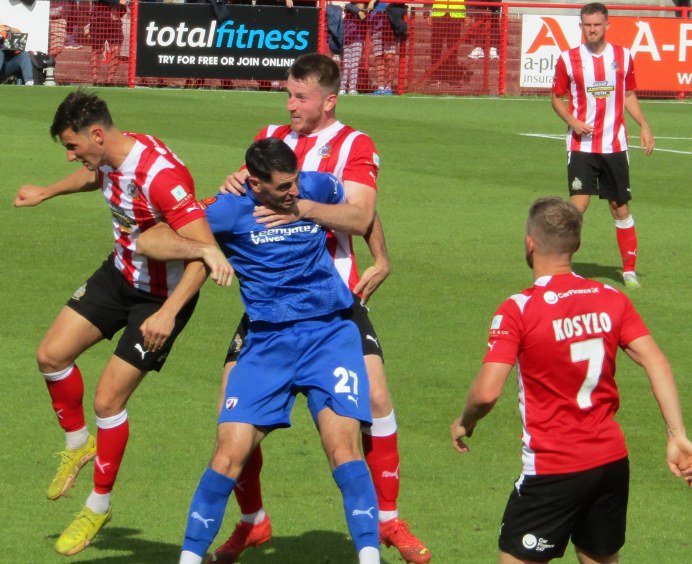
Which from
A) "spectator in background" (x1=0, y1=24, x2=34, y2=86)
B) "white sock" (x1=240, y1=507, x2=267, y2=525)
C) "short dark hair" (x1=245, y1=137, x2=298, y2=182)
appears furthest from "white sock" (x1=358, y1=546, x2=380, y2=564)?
"spectator in background" (x1=0, y1=24, x2=34, y2=86)

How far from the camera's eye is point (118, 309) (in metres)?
7.34

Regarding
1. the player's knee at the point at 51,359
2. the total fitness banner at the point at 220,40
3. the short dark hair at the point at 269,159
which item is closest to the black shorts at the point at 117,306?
the player's knee at the point at 51,359

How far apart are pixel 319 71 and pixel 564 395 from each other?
2447mm

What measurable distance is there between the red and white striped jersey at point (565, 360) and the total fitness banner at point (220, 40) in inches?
897

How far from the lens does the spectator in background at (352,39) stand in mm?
29109

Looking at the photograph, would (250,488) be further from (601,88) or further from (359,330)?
(601,88)

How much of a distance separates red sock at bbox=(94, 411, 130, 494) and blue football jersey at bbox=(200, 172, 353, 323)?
111cm

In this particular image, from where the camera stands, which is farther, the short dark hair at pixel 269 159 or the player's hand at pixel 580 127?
the player's hand at pixel 580 127

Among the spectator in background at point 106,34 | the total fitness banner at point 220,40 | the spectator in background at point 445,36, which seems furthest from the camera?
the spectator in background at point 445,36

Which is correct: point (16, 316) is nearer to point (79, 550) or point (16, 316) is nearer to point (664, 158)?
point (79, 550)

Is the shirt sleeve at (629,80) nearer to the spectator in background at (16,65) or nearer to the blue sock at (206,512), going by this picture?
the blue sock at (206,512)

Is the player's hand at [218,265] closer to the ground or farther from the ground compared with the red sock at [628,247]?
farther from the ground

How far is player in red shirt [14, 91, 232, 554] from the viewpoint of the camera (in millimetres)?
6746

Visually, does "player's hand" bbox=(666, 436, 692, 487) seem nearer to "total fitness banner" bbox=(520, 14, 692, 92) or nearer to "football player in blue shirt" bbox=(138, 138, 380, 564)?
"football player in blue shirt" bbox=(138, 138, 380, 564)
